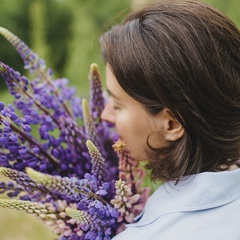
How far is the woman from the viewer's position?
1372 mm

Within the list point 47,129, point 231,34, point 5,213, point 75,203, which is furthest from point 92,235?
point 5,213

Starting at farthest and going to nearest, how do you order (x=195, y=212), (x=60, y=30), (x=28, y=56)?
1. (x=60, y=30)
2. (x=28, y=56)
3. (x=195, y=212)

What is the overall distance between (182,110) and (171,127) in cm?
8

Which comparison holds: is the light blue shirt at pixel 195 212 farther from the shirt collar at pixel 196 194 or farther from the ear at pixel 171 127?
the ear at pixel 171 127

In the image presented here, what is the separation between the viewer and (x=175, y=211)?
1.36 m

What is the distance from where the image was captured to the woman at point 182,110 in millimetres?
1372

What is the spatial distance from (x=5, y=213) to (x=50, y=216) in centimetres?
195

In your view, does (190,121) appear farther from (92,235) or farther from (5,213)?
(5,213)

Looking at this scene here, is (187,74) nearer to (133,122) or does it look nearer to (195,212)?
(133,122)

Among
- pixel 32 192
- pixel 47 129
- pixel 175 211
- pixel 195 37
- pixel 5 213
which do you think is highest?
pixel 195 37

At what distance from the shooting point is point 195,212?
53.7 inches

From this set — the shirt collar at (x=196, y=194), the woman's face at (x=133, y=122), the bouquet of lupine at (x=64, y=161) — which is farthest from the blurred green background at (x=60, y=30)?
the shirt collar at (x=196, y=194)

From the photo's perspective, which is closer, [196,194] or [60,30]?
[196,194]


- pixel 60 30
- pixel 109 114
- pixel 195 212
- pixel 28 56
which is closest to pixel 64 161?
pixel 109 114
